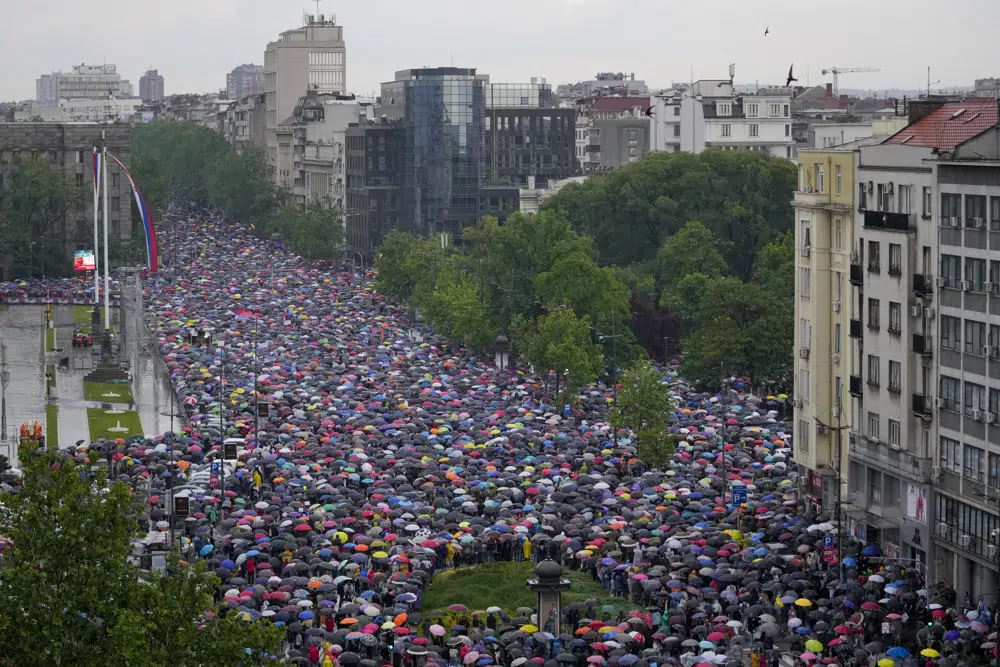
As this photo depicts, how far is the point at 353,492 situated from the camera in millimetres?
68875

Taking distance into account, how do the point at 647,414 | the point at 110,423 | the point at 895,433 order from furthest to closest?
the point at 110,423 < the point at 647,414 < the point at 895,433

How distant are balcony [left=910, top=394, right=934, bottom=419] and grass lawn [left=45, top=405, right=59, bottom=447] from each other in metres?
38.3

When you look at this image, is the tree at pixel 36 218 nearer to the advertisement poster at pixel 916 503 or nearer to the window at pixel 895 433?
the window at pixel 895 433

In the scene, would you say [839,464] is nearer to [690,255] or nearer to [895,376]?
[895,376]

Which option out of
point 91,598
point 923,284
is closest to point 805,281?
point 923,284

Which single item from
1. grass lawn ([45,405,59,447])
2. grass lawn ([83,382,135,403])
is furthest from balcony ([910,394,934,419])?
grass lawn ([83,382,135,403])

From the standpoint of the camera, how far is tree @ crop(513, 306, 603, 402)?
92500 mm

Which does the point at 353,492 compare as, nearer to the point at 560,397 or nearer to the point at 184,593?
the point at 560,397

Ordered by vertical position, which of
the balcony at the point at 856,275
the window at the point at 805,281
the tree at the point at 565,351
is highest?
the balcony at the point at 856,275

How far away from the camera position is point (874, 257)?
209 ft

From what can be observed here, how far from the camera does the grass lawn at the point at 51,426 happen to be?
85831mm

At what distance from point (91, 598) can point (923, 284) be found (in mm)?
30314

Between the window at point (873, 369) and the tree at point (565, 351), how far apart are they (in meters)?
28.2

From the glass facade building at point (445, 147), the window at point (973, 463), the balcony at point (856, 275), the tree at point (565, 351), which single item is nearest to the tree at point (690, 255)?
the tree at point (565, 351)
